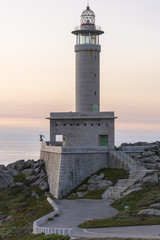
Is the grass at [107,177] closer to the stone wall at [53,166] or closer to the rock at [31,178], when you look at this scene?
the stone wall at [53,166]

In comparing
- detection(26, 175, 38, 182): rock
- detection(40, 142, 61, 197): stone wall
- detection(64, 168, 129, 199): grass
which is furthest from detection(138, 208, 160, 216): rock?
detection(26, 175, 38, 182): rock

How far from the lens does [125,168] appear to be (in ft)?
179

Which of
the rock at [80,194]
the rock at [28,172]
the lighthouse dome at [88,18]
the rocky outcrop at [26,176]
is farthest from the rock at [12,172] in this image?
the lighthouse dome at [88,18]

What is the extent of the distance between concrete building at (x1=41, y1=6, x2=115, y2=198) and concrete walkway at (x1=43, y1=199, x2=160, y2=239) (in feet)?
24.2

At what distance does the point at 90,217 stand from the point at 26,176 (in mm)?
24254

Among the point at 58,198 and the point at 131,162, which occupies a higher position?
the point at 131,162

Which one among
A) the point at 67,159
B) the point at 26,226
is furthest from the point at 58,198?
the point at 26,226

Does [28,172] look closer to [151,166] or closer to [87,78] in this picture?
[87,78]

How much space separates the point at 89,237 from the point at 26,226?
9995 mm

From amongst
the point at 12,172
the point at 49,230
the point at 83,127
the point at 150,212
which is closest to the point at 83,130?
the point at 83,127

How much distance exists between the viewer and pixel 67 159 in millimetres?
53781

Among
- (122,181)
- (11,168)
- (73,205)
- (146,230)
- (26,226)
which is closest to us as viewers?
(146,230)

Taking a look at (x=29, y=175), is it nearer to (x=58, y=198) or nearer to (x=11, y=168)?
(x=11, y=168)

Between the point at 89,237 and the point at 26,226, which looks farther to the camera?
the point at 26,226
